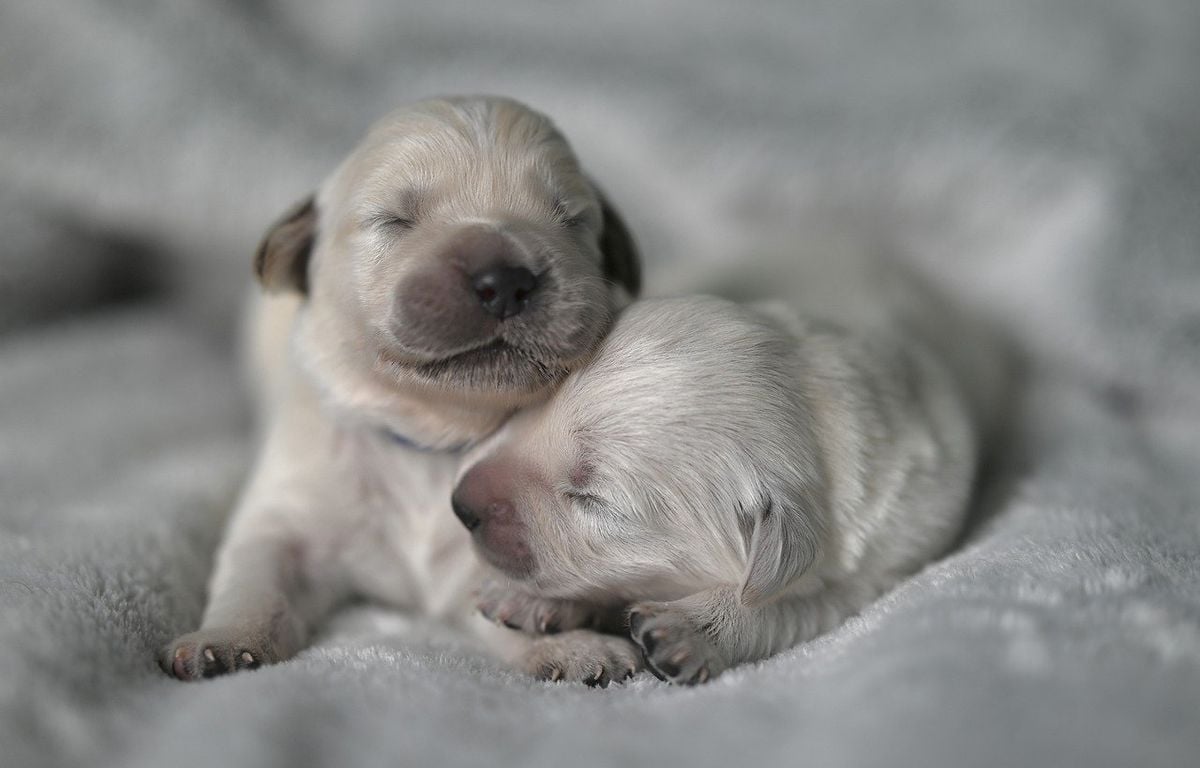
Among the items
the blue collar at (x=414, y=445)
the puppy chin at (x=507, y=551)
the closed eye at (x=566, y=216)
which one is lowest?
the puppy chin at (x=507, y=551)

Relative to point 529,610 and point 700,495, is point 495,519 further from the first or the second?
point 700,495

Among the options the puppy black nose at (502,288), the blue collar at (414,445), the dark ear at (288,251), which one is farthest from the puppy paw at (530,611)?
the dark ear at (288,251)

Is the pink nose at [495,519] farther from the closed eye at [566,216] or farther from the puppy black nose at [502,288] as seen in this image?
the closed eye at [566,216]

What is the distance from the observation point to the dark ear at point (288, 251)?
7.32 feet

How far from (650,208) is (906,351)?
4.75 feet

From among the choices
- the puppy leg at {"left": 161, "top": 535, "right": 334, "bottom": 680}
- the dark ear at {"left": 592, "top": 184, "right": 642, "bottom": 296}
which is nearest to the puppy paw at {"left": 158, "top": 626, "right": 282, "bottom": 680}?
the puppy leg at {"left": 161, "top": 535, "right": 334, "bottom": 680}

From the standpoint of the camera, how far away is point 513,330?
1823 mm

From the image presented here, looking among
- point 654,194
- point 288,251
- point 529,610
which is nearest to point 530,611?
point 529,610

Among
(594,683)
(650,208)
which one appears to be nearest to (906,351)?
(594,683)

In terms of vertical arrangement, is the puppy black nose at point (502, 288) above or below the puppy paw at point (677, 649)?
above

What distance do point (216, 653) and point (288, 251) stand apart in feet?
2.99

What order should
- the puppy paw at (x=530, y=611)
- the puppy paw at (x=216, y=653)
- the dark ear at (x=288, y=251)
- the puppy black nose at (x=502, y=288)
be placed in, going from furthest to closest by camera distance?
the dark ear at (x=288, y=251) < the puppy paw at (x=530, y=611) < the puppy black nose at (x=502, y=288) < the puppy paw at (x=216, y=653)

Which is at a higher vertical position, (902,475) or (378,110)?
(378,110)

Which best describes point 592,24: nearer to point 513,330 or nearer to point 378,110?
point 378,110
